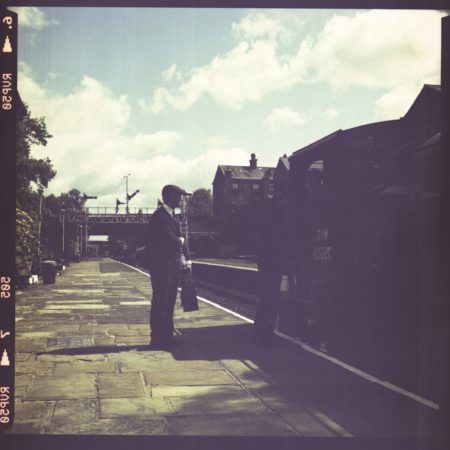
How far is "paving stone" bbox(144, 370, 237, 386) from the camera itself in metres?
5.70

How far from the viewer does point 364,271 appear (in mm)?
6105

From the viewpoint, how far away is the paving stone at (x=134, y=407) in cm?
462

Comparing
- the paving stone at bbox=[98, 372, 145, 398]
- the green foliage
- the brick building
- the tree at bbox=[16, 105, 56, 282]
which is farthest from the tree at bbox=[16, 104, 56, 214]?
the brick building

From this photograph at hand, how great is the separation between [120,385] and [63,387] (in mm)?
527

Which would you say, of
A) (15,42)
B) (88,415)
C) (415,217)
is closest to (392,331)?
(415,217)

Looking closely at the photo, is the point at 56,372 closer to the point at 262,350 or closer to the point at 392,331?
the point at 262,350

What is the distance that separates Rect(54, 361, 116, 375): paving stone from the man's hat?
2.10m

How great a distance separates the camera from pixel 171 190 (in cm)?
720

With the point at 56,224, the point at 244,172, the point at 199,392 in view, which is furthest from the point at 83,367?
the point at 244,172

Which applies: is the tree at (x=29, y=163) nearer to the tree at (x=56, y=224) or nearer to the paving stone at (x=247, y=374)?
the tree at (x=56, y=224)

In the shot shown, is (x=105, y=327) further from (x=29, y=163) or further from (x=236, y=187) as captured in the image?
(x=236, y=187)

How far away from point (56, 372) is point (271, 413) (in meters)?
2.67

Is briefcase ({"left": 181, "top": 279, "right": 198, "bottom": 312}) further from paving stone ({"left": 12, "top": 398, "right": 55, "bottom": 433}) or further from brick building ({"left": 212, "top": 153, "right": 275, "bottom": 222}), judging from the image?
brick building ({"left": 212, "top": 153, "right": 275, "bottom": 222})

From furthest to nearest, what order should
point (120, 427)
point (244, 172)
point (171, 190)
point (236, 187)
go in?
point (244, 172) → point (236, 187) → point (171, 190) → point (120, 427)
